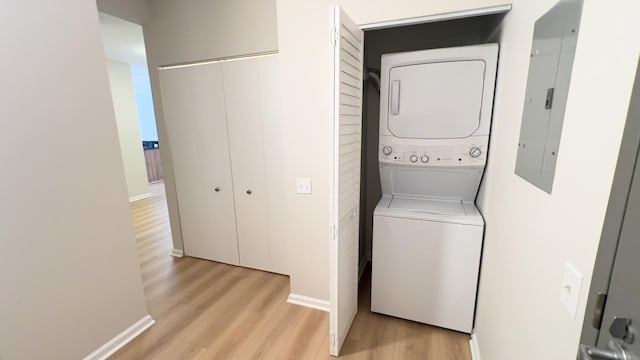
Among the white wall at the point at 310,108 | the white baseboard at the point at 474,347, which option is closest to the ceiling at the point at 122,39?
the white wall at the point at 310,108

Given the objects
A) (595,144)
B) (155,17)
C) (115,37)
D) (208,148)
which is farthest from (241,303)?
(115,37)

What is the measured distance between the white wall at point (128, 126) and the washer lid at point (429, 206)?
484cm

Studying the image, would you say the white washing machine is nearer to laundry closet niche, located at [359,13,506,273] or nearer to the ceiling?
laundry closet niche, located at [359,13,506,273]

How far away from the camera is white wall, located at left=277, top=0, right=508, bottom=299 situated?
1.64 metres

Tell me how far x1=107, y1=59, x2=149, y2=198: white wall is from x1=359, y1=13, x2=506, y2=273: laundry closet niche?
14.3ft

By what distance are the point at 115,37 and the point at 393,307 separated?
4338mm

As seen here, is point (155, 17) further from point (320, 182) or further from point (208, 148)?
point (320, 182)

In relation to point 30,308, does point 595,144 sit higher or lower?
higher

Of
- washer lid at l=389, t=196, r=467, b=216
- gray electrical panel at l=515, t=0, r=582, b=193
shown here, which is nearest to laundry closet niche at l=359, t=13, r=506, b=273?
washer lid at l=389, t=196, r=467, b=216

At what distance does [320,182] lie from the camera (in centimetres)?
198

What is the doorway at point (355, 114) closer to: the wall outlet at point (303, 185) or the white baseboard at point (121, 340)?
the wall outlet at point (303, 185)

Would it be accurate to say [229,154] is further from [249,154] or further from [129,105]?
[129,105]

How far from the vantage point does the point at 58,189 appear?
5.02ft

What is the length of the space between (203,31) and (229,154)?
1.10 metres
